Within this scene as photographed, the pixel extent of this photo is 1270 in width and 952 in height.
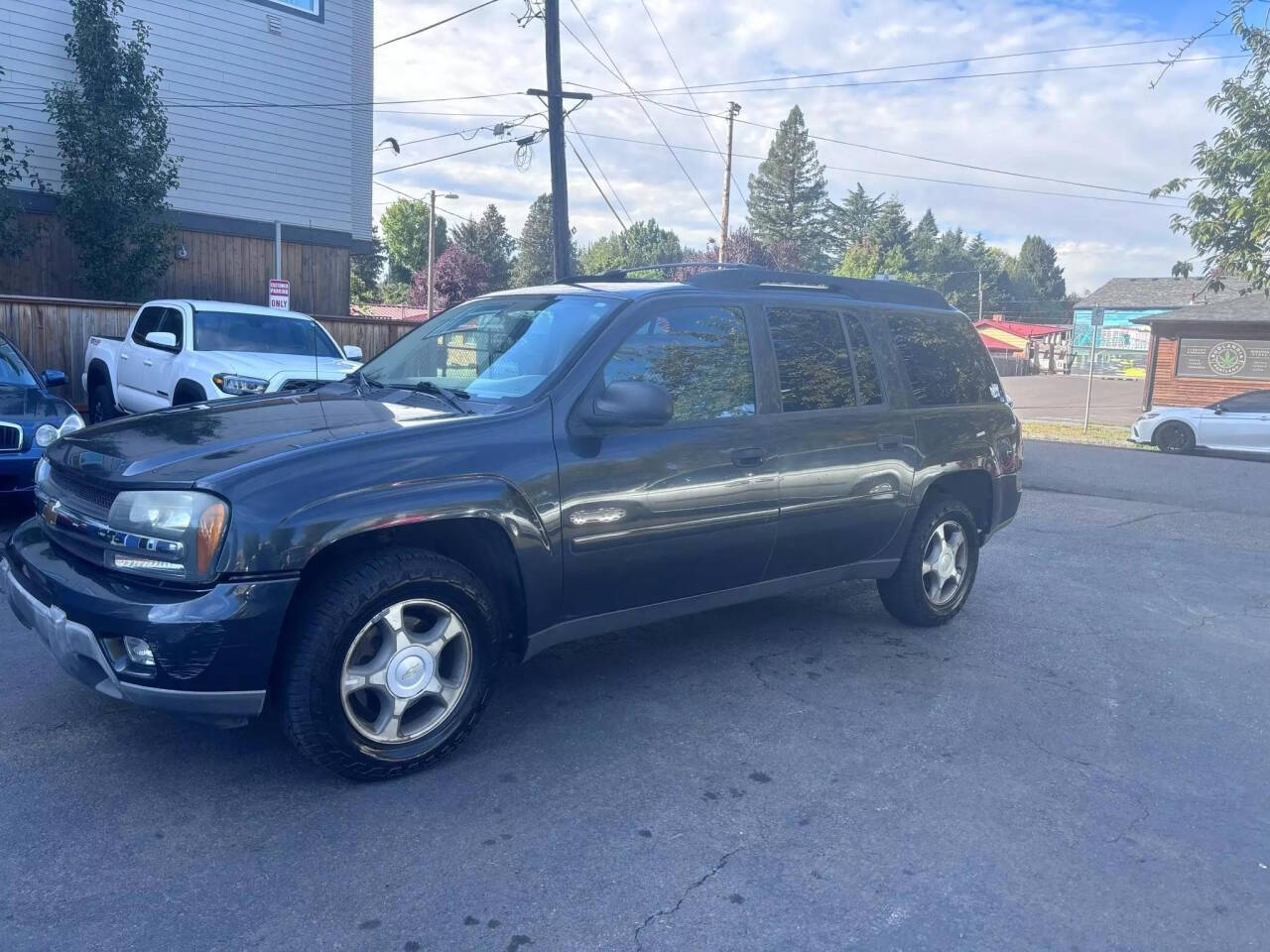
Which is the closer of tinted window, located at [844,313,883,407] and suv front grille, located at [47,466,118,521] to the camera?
suv front grille, located at [47,466,118,521]

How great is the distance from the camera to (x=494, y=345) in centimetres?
456

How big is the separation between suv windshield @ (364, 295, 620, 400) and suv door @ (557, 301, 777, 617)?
220mm

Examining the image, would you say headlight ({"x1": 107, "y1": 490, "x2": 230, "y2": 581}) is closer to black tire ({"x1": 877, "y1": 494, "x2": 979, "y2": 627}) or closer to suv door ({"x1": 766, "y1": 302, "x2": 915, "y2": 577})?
suv door ({"x1": 766, "y1": 302, "x2": 915, "y2": 577})

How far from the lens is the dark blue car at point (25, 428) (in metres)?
6.93

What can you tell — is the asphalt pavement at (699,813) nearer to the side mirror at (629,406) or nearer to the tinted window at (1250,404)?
the side mirror at (629,406)

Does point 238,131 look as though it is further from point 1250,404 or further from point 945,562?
point 1250,404

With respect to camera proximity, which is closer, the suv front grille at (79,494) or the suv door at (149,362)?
the suv front grille at (79,494)

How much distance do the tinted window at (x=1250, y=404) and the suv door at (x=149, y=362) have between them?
1824 cm

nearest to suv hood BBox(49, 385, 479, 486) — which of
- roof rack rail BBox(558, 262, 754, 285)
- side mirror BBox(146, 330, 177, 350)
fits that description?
roof rack rail BBox(558, 262, 754, 285)

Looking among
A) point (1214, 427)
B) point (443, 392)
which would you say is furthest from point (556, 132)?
point (1214, 427)

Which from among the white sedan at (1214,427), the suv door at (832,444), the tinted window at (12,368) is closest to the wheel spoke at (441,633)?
the suv door at (832,444)

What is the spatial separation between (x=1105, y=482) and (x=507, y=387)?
12067mm

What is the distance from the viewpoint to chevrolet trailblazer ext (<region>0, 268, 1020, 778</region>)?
3.33 metres

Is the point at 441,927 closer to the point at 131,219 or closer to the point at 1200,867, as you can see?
the point at 1200,867
